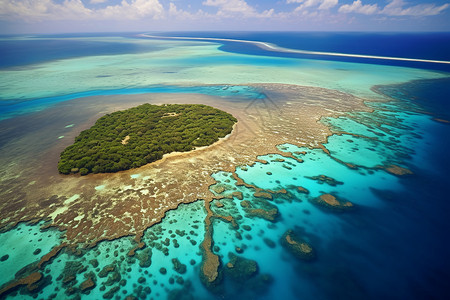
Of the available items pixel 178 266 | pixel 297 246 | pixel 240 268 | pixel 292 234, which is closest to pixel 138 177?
pixel 178 266

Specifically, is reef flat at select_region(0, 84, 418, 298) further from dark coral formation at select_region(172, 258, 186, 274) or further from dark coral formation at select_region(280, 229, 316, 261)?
dark coral formation at select_region(280, 229, 316, 261)

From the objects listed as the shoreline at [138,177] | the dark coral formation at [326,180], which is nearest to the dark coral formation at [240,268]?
the shoreline at [138,177]

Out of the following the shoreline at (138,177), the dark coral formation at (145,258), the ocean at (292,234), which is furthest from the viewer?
the shoreline at (138,177)

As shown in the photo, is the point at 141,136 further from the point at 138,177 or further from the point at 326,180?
the point at 326,180

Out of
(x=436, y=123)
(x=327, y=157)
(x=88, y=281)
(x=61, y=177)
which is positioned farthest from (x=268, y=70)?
(x=88, y=281)

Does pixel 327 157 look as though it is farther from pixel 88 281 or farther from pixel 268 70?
pixel 268 70

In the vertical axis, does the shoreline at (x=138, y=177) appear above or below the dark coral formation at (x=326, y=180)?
below

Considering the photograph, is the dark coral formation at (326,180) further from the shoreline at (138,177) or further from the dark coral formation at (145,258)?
the dark coral formation at (145,258)
